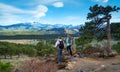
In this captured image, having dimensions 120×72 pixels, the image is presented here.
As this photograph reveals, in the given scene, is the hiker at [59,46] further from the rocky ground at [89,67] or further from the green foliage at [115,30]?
the green foliage at [115,30]

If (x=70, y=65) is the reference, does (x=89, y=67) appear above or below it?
below

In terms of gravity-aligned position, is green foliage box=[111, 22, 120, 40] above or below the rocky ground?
above

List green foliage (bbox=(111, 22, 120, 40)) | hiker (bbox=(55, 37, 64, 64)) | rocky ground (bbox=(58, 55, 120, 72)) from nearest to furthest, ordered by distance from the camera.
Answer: rocky ground (bbox=(58, 55, 120, 72)) < hiker (bbox=(55, 37, 64, 64)) < green foliage (bbox=(111, 22, 120, 40))

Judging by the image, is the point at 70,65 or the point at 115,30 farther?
the point at 115,30

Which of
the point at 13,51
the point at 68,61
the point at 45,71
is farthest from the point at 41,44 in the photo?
the point at 45,71

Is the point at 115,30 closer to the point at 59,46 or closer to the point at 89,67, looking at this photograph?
the point at 89,67

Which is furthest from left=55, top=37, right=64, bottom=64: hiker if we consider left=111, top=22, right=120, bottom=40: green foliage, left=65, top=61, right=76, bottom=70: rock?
left=111, top=22, right=120, bottom=40: green foliage

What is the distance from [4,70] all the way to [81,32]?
64.3 ft

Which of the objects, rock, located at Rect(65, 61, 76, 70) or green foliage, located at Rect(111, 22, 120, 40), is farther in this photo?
green foliage, located at Rect(111, 22, 120, 40)

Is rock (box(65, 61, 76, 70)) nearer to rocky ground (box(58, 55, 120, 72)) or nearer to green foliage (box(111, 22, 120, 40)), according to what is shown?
rocky ground (box(58, 55, 120, 72))

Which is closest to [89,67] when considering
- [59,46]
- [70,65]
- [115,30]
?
[70,65]

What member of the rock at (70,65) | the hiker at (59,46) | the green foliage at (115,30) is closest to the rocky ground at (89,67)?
the rock at (70,65)

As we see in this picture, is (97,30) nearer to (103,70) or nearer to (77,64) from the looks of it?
(77,64)

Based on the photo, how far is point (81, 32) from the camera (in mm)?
33688
